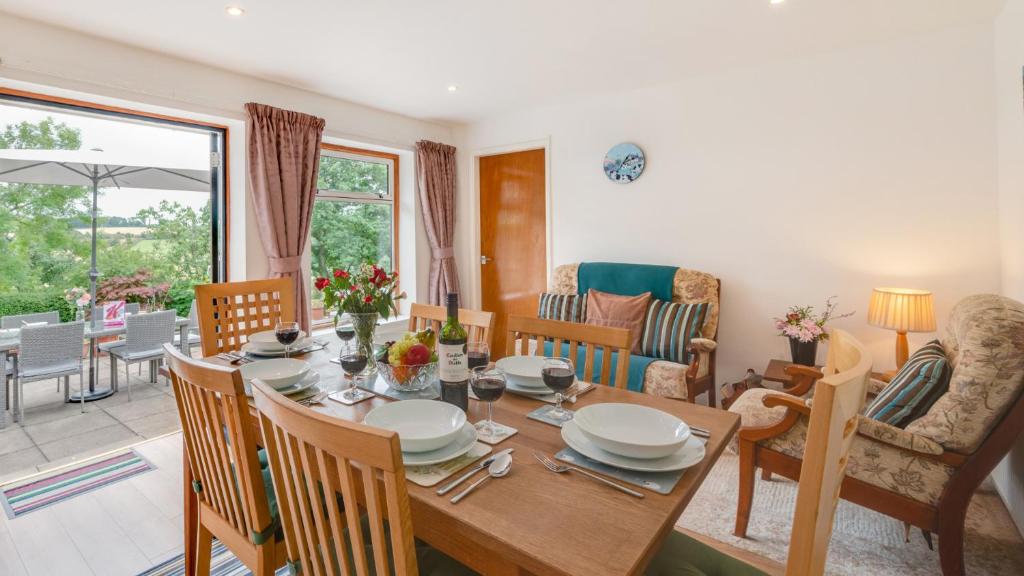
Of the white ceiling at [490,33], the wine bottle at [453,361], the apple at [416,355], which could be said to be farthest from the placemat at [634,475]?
the white ceiling at [490,33]

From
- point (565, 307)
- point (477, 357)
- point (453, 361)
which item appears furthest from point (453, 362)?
point (565, 307)

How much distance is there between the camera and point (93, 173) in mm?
3115

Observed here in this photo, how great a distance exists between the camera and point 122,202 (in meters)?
3.21

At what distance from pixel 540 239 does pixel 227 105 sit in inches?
101

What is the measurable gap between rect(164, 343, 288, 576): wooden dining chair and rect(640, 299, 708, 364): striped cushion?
2452 mm

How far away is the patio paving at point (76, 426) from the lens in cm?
271

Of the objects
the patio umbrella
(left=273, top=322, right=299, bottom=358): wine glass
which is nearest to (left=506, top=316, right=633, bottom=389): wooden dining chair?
(left=273, top=322, right=299, bottom=358): wine glass

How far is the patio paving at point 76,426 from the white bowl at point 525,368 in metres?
2.72

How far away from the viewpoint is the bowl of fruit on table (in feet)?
4.63

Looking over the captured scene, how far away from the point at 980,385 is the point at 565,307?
2.40 metres

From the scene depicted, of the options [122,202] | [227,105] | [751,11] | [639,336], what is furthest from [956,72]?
[122,202]

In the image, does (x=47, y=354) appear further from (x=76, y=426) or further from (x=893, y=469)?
(x=893, y=469)

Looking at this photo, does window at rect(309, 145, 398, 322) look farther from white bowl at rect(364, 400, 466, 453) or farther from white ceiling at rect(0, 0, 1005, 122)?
white bowl at rect(364, 400, 466, 453)

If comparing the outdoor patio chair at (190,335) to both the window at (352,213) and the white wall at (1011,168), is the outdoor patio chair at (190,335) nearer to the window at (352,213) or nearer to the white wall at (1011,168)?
the window at (352,213)
